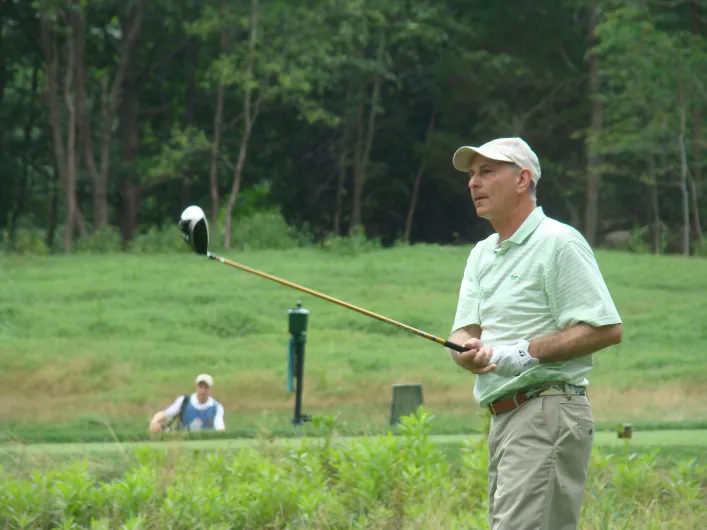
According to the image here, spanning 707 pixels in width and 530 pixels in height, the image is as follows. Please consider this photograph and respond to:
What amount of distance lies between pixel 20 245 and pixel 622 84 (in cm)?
1460

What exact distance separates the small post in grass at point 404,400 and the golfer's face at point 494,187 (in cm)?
713

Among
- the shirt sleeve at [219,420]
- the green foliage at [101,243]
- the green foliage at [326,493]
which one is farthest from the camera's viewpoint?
the green foliage at [101,243]

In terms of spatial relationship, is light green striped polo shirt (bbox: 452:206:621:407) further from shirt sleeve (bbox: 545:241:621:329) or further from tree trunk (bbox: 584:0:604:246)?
tree trunk (bbox: 584:0:604:246)

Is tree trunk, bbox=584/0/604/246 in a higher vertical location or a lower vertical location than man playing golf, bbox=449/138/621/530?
higher

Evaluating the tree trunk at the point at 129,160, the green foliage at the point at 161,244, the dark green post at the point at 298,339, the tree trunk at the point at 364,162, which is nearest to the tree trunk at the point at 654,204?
the tree trunk at the point at 364,162

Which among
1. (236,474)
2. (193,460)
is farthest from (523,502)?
(193,460)

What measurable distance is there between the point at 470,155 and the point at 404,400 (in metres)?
7.21

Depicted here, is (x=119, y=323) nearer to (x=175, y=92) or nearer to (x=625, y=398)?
(x=625, y=398)

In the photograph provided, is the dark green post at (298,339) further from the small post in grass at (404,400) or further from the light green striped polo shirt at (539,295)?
the light green striped polo shirt at (539,295)

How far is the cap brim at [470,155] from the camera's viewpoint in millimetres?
5121

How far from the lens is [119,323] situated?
20.6 m

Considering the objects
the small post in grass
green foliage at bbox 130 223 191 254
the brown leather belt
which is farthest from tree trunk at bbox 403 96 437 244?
the brown leather belt

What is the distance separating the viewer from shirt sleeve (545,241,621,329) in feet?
16.2

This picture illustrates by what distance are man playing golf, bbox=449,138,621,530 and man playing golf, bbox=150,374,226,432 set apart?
805cm
